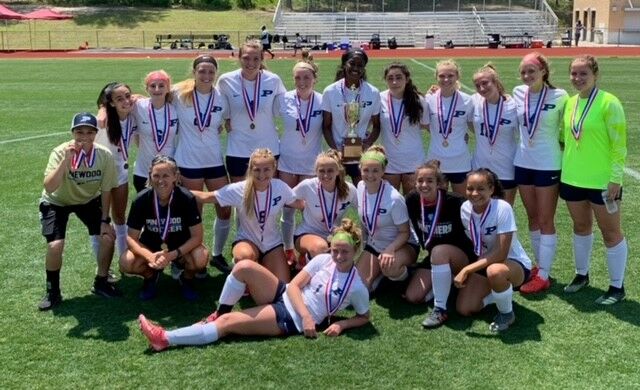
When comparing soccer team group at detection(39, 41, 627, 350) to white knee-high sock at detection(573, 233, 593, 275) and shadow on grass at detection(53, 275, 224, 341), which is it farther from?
shadow on grass at detection(53, 275, 224, 341)

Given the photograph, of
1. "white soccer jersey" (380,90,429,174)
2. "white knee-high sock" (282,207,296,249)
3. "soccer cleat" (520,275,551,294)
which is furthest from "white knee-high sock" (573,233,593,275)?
"white knee-high sock" (282,207,296,249)

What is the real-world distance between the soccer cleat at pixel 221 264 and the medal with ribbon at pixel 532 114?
2732mm

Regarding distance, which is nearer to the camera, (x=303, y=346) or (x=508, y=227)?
(x=303, y=346)

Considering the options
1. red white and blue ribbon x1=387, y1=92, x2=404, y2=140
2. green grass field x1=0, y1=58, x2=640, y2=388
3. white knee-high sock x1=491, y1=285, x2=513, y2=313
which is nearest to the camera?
green grass field x1=0, y1=58, x2=640, y2=388

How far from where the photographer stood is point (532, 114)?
5.23 m

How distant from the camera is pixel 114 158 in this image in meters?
5.36

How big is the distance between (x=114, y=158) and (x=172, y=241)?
2.74ft

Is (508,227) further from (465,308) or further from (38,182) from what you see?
(38,182)

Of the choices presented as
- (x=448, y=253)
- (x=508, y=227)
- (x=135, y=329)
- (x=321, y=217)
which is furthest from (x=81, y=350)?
(x=508, y=227)

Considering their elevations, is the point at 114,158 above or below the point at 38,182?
above

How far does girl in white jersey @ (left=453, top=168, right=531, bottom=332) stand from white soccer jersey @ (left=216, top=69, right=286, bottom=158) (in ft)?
6.38

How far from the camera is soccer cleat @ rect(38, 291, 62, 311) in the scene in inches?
199

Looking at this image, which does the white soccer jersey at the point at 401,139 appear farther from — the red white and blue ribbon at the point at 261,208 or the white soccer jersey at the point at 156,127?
the white soccer jersey at the point at 156,127

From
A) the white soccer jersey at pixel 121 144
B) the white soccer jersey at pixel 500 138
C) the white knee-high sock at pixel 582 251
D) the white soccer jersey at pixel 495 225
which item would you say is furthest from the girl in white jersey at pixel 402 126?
the white soccer jersey at pixel 121 144
